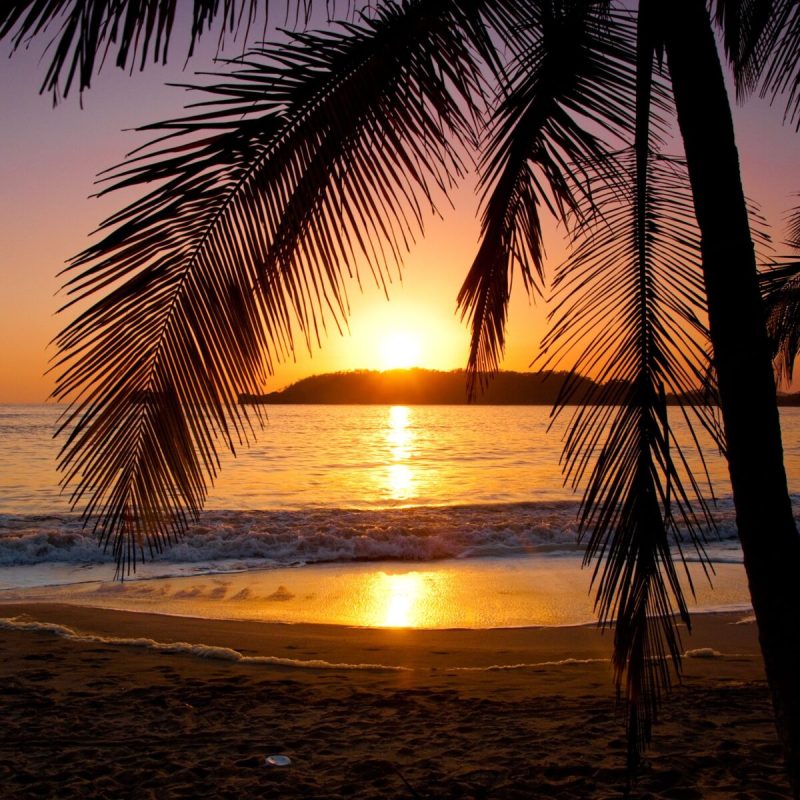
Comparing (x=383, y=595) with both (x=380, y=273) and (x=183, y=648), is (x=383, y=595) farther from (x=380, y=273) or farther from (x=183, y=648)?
(x=380, y=273)

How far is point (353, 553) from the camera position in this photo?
14.9 metres

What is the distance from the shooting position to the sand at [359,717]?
13.6 ft

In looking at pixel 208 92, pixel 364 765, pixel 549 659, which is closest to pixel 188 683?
pixel 364 765

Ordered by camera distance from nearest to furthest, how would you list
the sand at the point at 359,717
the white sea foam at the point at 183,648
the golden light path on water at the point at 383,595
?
the sand at the point at 359,717, the white sea foam at the point at 183,648, the golden light path on water at the point at 383,595

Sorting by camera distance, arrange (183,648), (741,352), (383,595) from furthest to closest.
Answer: (383,595), (183,648), (741,352)

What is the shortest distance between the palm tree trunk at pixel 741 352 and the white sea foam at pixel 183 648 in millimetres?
4772

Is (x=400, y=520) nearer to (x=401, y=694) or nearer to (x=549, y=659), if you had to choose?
(x=549, y=659)

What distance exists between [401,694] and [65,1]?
5.15m

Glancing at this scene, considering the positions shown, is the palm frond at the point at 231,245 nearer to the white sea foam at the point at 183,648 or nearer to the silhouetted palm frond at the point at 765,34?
the silhouetted palm frond at the point at 765,34

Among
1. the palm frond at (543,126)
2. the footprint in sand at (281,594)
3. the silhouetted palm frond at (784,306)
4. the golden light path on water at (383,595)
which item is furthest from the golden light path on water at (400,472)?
the palm frond at (543,126)

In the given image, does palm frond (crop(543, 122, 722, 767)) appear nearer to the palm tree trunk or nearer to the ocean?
the palm tree trunk

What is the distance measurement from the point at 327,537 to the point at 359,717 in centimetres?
1017

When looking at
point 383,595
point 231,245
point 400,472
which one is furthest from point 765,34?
point 400,472

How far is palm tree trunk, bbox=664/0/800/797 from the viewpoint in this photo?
2375 millimetres
